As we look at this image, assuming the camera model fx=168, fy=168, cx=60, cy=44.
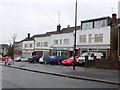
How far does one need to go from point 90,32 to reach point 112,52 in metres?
5.75

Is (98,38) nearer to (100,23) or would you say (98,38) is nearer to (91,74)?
(100,23)

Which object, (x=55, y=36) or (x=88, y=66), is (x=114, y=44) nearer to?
(x=88, y=66)

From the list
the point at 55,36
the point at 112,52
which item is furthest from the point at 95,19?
the point at 55,36

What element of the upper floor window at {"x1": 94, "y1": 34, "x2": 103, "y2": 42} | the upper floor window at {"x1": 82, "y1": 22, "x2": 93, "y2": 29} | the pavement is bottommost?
the pavement

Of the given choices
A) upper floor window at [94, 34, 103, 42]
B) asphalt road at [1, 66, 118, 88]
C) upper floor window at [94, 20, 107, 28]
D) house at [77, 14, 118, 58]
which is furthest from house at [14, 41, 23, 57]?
asphalt road at [1, 66, 118, 88]

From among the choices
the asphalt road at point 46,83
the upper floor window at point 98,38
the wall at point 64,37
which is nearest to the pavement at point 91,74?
the asphalt road at point 46,83

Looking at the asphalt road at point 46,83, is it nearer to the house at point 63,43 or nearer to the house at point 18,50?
the house at point 63,43

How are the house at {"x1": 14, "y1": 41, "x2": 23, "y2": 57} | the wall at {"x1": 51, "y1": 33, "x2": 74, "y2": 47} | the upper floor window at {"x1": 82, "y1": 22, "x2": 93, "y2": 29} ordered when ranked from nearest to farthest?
the upper floor window at {"x1": 82, "y1": 22, "x2": 93, "y2": 29} → the wall at {"x1": 51, "y1": 33, "x2": 74, "y2": 47} → the house at {"x1": 14, "y1": 41, "x2": 23, "y2": 57}

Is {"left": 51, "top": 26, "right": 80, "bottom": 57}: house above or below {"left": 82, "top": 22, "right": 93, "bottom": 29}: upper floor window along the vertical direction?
below

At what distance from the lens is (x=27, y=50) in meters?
51.6

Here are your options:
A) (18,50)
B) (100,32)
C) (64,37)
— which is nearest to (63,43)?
(64,37)

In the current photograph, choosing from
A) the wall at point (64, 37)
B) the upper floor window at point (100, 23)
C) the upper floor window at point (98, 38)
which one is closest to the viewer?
the upper floor window at point (98, 38)

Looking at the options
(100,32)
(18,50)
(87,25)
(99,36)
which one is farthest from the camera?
(18,50)

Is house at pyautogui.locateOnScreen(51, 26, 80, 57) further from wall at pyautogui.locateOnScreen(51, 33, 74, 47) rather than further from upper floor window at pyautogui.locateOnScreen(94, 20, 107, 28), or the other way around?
upper floor window at pyautogui.locateOnScreen(94, 20, 107, 28)
